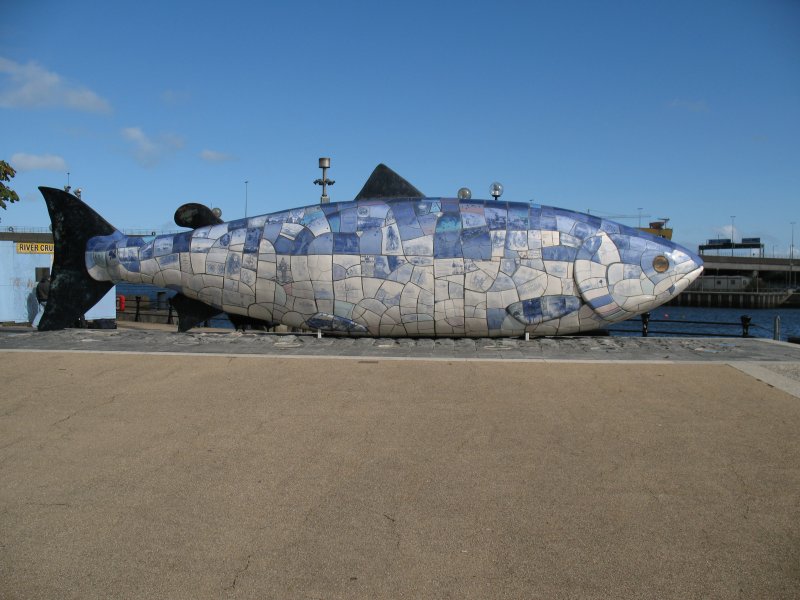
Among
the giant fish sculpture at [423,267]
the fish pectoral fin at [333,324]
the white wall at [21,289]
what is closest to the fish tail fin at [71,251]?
the giant fish sculpture at [423,267]

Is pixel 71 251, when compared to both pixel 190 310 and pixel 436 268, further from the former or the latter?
pixel 436 268

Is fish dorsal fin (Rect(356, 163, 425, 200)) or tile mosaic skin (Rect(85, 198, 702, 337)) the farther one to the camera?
fish dorsal fin (Rect(356, 163, 425, 200))

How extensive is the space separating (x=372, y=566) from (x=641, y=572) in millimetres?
1545

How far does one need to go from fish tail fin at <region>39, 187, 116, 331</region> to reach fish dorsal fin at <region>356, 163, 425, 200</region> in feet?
16.1

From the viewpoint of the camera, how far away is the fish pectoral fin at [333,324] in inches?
486

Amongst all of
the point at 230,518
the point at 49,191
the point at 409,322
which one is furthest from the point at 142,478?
the point at 49,191

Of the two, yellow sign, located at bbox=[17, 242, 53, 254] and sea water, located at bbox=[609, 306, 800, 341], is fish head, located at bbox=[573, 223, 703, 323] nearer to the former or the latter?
yellow sign, located at bbox=[17, 242, 53, 254]

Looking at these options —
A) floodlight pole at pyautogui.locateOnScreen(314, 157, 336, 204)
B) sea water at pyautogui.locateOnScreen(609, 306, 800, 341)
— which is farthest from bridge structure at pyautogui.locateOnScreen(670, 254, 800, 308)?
floodlight pole at pyautogui.locateOnScreen(314, 157, 336, 204)

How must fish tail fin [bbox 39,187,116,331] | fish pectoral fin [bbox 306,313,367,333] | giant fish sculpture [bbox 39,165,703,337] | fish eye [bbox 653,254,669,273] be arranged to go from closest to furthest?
giant fish sculpture [bbox 39,165,703,337] → fish eye [bbox 653,254,669,273] → fish pectoral fin [bbox 306,313,367,333] → fish tail fin [bbox 39,187,116,331]

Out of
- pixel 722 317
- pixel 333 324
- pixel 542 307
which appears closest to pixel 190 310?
pixel 333 324

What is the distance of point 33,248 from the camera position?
1928 cm

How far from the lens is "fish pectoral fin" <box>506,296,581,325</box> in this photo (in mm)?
11992

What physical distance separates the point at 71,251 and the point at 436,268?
6.82m

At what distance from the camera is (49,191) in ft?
42.8
